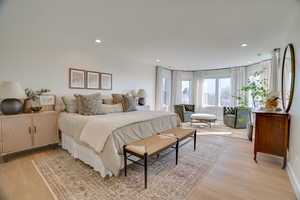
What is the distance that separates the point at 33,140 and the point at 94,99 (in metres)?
1.38

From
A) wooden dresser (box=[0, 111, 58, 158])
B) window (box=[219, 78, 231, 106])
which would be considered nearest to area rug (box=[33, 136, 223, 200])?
wooden dresser (box=[0, 111, 58, 158])

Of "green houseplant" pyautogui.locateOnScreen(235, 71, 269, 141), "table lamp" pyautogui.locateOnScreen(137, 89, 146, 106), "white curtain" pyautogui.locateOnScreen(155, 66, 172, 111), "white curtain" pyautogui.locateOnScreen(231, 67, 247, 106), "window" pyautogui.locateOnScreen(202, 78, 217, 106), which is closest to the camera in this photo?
"green houseplant" pyautogui.locateOnScreen(235, 71, 269, 141)

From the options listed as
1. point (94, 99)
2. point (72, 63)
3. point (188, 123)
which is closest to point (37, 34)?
point (72, 63)

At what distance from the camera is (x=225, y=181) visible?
1.93 metres

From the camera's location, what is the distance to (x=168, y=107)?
273 inches

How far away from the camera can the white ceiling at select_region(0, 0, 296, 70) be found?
6.09 feet

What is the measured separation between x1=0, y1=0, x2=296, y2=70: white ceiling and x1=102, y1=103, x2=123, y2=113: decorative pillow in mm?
1510

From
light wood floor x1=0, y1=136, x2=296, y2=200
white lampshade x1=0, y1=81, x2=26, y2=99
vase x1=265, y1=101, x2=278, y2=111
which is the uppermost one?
white lampshade x1=0, y1=81, x2=26, y2=99

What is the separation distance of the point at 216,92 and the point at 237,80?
3.51 ft

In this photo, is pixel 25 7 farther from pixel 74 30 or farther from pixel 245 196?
pixel 245 196

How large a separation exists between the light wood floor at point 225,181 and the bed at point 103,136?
61 centimetres

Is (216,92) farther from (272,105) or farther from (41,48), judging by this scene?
(41,48)

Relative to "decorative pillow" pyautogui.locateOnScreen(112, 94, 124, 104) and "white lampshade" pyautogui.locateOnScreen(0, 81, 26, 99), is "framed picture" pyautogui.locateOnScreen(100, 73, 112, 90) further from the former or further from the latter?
"white lampshade" pyautogui.locateOnScreen(0, 81, 26, 99)

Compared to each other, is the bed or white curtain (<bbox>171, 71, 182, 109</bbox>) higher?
white curtain (<bbox>171, 71, 182, 109</bbox>)
